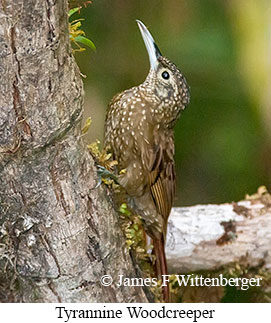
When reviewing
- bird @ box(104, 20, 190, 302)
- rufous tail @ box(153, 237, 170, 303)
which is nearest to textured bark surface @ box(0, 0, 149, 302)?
rufous tail @ box(153, 237, 170, 303)

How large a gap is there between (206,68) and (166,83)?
2.97ft

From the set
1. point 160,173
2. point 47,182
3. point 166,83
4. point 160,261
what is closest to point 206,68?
point 166,83

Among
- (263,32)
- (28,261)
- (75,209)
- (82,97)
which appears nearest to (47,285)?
(28,261)

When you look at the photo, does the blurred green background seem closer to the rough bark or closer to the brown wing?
the rough bark

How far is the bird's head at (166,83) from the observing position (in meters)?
2.54

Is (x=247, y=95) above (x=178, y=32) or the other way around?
the other way around

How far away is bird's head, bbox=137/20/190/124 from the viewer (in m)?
2.54

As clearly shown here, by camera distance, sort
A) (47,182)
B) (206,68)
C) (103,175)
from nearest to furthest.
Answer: (47,182), (103,175), (206,68)

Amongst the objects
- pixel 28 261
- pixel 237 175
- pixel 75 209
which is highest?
pixel 75 209

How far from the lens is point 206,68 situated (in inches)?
135

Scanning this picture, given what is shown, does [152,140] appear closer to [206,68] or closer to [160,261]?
[160,261]

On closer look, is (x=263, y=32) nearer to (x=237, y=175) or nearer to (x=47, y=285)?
(x=237, y=175)

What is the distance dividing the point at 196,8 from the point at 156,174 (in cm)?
119

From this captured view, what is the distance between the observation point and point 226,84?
3.49 metres
